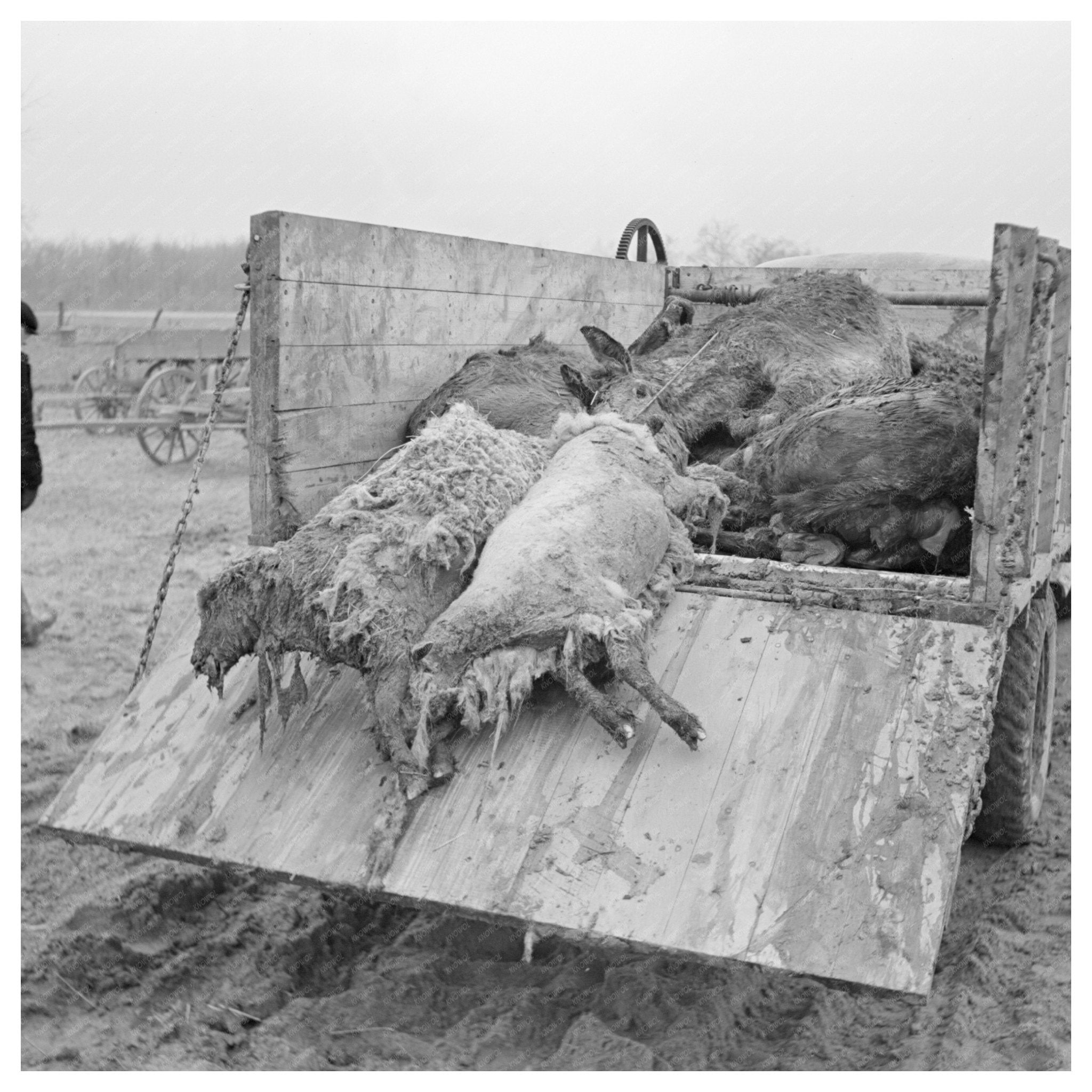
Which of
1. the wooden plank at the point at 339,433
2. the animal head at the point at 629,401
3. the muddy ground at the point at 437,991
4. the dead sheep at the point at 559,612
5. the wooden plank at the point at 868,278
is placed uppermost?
the wooden plank at the point at 868,278

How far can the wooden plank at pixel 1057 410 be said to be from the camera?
2.70 meters

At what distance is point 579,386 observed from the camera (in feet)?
11.7

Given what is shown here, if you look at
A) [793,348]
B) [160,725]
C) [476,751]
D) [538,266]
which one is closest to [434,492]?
[476,751]

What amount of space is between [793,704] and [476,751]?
719 mm

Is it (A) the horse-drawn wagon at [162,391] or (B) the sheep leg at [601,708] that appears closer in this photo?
(B) the sheep leg at [601,708]

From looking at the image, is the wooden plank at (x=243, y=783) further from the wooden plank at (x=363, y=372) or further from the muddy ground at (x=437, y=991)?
the wooden plank at (x=363, y=372)

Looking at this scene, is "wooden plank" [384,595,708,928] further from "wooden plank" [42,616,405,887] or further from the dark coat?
the dark coat

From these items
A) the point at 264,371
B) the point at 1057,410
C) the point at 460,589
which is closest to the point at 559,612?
the point at 460,589

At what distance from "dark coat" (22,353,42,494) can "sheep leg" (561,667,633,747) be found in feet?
11.7

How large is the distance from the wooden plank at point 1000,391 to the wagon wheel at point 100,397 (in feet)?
33.3

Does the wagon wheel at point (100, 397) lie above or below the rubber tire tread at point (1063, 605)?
above

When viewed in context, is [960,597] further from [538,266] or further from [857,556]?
[538,266]

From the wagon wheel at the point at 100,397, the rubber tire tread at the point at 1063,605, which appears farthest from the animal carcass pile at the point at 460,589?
Answer: the wagon wheel at the point at 100,397

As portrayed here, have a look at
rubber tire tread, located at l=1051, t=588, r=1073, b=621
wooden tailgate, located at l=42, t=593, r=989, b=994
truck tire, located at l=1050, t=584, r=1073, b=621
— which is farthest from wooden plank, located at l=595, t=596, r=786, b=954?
rubber tire tread, located at l=1051, t=588, r=1073, b=621
